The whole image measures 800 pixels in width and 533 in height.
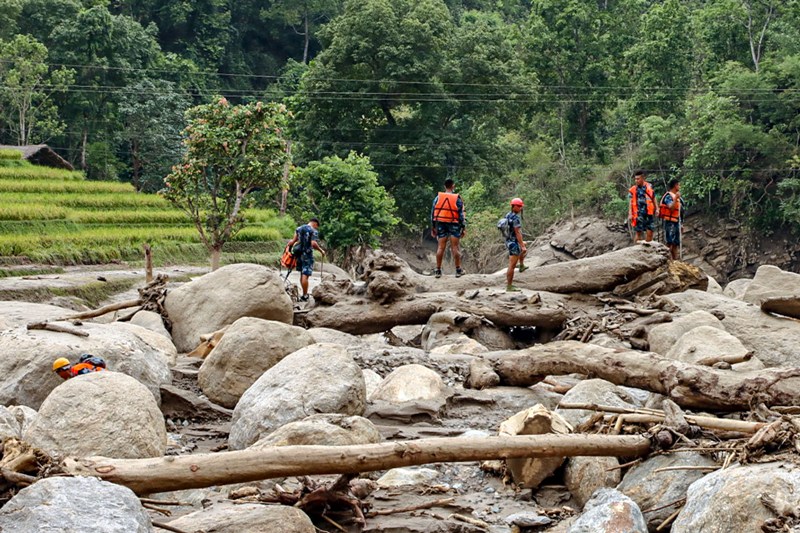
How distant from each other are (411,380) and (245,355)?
1.85 m

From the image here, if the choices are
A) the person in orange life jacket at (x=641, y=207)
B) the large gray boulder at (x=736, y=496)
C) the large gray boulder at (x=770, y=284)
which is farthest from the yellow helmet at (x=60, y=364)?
the person in orange life jacket at (x=641, y=207)

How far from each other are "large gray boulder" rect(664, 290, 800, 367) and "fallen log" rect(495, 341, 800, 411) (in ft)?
10.1

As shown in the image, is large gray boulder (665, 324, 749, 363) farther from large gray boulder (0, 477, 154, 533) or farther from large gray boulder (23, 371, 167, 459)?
large gray boulder (0, 477, 154, 533)

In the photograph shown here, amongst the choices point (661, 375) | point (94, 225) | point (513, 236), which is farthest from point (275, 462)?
point (94, 225)

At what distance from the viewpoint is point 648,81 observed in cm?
4559

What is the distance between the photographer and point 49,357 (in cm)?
965

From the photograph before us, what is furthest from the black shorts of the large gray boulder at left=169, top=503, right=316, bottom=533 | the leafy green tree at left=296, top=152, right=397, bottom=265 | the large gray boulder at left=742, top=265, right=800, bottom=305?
the leafy green tree at left=296, top=152, right=397, bottom=265

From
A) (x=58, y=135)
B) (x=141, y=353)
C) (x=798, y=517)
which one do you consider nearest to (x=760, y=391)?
(x=798, y=517)

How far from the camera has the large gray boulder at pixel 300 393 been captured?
28.5ft

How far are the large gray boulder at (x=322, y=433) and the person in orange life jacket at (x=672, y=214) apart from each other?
11.9 meters

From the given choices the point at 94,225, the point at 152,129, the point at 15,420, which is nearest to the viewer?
the point at 15,420

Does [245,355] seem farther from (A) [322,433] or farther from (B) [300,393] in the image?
(A) [322,433]

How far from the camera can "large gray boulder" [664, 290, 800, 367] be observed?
12438mm

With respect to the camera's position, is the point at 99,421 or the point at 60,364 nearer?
the point at 99,421
